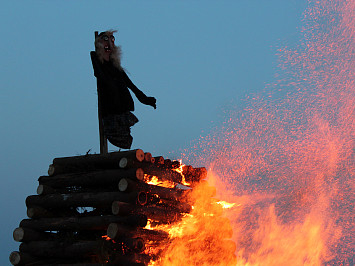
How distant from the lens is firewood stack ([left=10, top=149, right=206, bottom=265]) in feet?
34.1

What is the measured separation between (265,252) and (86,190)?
20.8 ft

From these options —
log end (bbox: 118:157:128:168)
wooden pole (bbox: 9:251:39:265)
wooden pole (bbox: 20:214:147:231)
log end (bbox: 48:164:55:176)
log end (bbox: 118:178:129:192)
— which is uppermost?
log end (bbox: 48:164:55:176)

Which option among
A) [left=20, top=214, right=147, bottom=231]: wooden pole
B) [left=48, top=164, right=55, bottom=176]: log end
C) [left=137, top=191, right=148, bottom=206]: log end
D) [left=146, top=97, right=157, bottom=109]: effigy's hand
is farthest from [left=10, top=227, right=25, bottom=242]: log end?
[left=146, top=97, right=157, bottom=109]: effigy's hand

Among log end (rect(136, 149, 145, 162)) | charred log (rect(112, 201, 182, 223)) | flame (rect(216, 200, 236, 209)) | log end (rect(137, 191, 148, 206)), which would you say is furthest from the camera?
flame (rect(216, 200, 236, 209))

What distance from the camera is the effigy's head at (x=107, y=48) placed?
1210cm

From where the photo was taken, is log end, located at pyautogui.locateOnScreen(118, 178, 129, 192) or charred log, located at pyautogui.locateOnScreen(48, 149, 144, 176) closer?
log end, located at pyautogui.locateOnScreen(118, 178, 129, 192)

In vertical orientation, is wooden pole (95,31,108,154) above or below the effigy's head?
below

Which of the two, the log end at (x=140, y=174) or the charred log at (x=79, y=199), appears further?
the log end at (x=140, y=174)

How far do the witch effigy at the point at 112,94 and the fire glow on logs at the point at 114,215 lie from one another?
0.79m

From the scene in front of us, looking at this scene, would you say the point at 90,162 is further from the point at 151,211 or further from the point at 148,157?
the point at 151,211

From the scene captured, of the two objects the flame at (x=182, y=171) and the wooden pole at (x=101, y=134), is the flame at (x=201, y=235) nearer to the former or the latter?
the flame at (x=182, y=171)

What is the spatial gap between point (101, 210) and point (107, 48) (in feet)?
13.2

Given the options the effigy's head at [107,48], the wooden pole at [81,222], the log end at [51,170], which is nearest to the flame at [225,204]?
the wooden pole at [81,222]

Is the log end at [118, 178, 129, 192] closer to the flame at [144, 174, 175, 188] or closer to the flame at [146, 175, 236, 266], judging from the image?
the flame at [144, 174, 175, 188]
